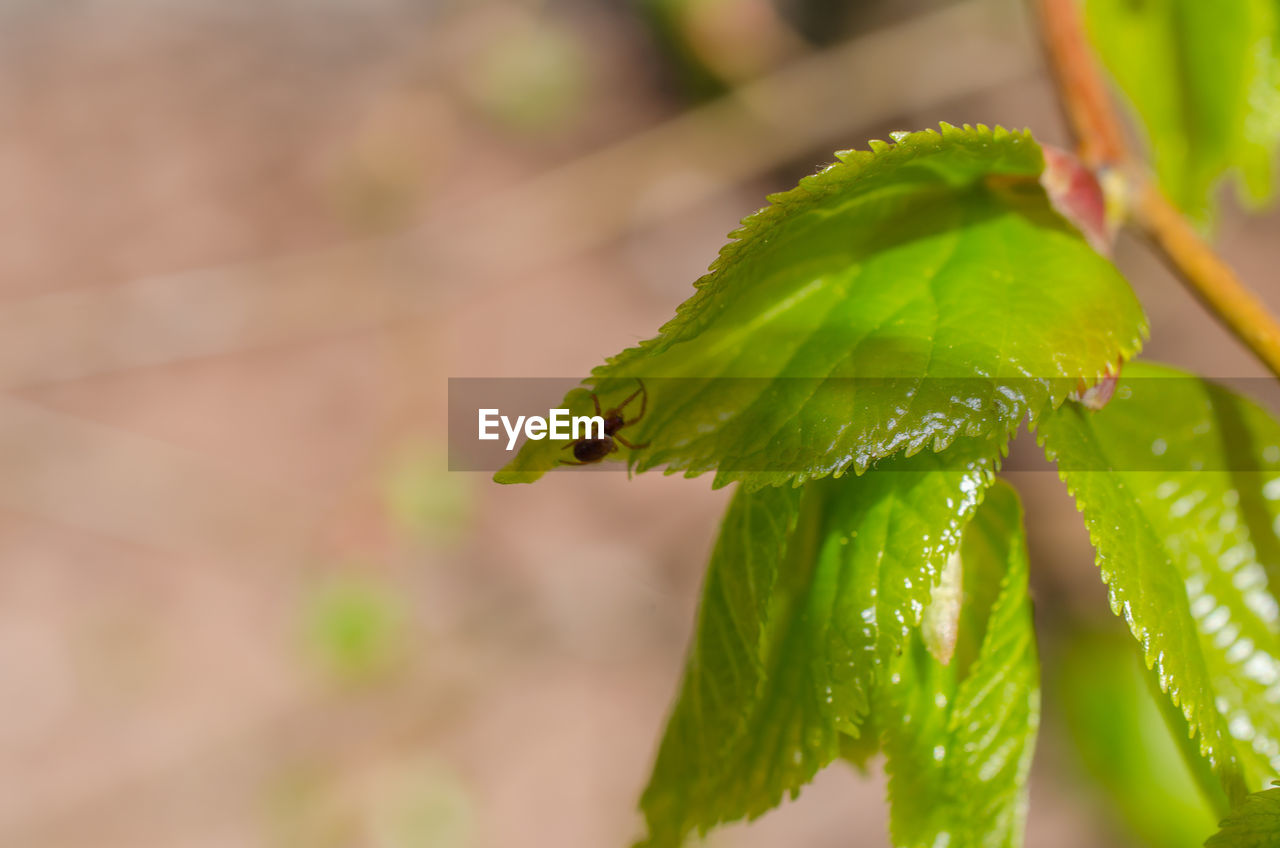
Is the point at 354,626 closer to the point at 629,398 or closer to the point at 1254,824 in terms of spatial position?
the point at 629,398

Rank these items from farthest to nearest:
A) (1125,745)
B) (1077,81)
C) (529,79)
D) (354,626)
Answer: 1. (529,79)
2. (354,626)
3. (1125,745)
4. (1077,81)

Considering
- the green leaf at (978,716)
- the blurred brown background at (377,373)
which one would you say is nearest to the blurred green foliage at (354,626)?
the blurred brown background at (377,373)

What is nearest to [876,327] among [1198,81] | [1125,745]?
[1198,81]

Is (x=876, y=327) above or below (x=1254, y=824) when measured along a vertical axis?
above

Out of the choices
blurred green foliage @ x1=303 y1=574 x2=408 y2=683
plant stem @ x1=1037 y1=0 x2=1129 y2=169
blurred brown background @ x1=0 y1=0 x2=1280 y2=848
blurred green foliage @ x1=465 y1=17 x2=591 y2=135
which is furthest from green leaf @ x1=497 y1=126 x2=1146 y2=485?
blurred green foliage @ x1=465 y1=17 x2=591 y2=135

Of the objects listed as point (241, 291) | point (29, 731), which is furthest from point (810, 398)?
point (241, 291)
